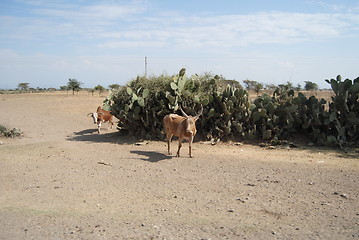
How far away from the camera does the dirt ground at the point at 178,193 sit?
508 cm

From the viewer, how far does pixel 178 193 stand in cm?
679

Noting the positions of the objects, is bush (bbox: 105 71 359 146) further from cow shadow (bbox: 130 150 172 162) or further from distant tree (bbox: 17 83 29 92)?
distant tree (bbox: 17 83 29 92)

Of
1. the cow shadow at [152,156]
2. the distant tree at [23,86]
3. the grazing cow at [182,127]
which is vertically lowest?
→ the cow shadow at [152,156]

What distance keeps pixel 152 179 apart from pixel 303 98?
7.84 metres

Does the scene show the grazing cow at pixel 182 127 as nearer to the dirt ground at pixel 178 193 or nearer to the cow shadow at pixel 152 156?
the cow shadow at pixel 152 156

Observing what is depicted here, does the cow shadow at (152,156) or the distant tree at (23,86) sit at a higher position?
the distant tree at (23,86)

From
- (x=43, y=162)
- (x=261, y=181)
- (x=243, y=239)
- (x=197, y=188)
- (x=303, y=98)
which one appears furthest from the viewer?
(x=303, y=98)

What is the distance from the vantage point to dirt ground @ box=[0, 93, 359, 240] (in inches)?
200

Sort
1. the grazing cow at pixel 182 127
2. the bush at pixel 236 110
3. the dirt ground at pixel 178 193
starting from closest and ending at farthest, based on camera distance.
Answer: the dirt ground at pixel 178 193 → the grazing cow at pixel 182 127 → the bush at pixel 236 110

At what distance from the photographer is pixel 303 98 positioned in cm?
1273

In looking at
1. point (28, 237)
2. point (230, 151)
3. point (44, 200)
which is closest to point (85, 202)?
point (44, 200)


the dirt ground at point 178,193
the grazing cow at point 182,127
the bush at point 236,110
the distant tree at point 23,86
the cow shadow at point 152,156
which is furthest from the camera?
the distant tree at point 23,86

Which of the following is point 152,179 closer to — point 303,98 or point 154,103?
point 154,103

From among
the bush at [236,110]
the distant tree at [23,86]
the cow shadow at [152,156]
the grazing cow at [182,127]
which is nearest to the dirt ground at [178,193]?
the cow shadow at [152,156]
